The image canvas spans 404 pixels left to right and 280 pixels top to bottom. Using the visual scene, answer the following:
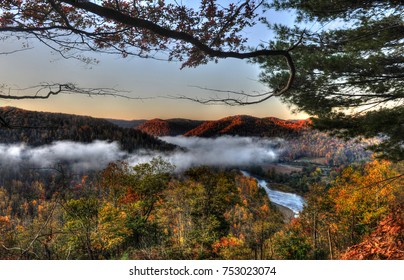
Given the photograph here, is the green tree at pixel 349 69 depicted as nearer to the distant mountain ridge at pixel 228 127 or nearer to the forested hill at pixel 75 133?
the distant mountain ridge at pixel 228 127

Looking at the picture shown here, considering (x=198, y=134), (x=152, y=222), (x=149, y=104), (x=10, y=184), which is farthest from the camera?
(x=152, y=222)

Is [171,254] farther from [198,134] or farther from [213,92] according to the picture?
[213,92]

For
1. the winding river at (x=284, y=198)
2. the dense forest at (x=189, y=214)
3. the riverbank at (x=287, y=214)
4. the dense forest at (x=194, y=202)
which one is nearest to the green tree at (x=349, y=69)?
the dense forest at (x=194, y=202)

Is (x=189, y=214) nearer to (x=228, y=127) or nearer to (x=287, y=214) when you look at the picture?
(x=287, y=214)

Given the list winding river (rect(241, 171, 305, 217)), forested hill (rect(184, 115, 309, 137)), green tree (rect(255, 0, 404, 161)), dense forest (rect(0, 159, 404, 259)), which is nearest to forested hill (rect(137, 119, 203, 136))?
forested hill (rect(184, 115, 309, 137))

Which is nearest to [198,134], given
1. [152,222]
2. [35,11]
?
[35,11]

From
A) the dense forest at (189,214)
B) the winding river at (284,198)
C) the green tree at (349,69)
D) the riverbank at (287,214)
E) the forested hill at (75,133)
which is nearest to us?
the green tree at (349,69)

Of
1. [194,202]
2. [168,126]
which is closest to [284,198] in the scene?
[194,202]
